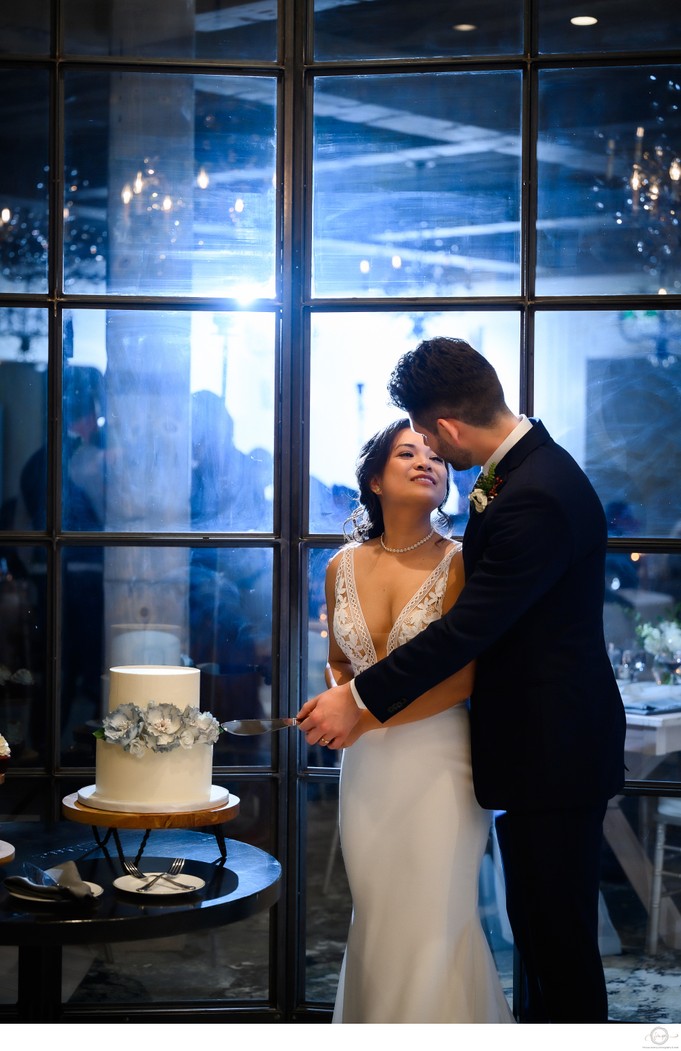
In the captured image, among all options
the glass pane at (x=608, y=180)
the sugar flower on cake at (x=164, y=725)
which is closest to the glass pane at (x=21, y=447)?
the sugar flower on cake at (x=164, y=725)

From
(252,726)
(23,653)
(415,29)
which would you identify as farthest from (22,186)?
(252,726)

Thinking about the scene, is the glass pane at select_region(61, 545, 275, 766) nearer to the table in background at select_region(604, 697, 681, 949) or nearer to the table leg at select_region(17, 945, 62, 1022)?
the table leg at select_region(17, 945, 62, 1022)

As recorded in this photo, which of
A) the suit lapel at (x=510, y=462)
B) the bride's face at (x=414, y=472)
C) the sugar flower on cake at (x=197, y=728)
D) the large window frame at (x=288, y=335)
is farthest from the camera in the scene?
the large window frame at (x=288, y=335)

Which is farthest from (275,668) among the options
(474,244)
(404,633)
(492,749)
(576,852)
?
(474,244)

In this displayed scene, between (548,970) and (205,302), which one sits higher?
(205,302)

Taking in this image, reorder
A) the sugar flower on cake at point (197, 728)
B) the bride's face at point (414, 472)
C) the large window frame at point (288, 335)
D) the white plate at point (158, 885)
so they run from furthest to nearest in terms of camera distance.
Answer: the large window frame at point (288, 335) → the bride's face at point (414, 472) → the sugar flower on cake at point (197, 728) → the white plate at point (158, 885)

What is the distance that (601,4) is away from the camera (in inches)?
121

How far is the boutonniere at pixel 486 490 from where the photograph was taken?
8.04 feet

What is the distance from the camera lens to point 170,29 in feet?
10.3

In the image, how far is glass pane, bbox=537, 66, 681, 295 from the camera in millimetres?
3035

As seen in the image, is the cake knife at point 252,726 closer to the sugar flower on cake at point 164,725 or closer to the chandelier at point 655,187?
the sugar flower on cake at point 164,725

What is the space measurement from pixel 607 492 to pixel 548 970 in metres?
1.24

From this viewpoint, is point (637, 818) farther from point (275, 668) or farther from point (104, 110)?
point (104, 110)

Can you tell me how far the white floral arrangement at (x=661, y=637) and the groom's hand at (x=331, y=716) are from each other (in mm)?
918
